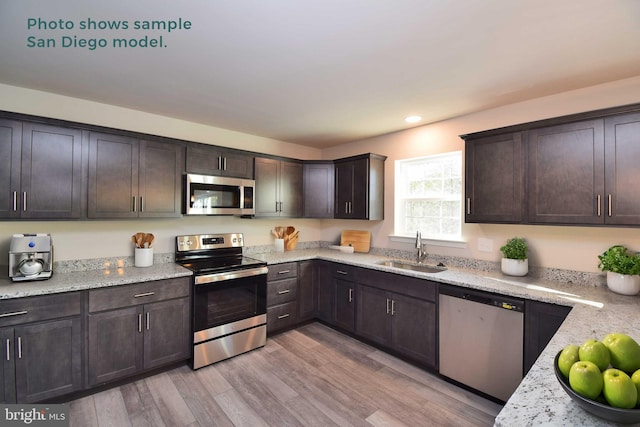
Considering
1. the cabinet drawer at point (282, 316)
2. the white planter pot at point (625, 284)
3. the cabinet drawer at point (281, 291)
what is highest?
the white planter pot at point (625, 284)

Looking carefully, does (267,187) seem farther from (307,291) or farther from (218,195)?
(307,291)

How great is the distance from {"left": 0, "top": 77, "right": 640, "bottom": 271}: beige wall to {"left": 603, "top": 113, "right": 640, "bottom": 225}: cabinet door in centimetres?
33

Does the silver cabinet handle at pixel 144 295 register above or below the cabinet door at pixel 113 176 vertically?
below

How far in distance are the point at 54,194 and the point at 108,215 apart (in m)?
0.40

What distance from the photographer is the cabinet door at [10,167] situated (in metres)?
2.19

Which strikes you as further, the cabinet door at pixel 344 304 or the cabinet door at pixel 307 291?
the cabinet door at pixel 307 291

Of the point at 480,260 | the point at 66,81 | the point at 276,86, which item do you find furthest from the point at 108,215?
the point at 480,260

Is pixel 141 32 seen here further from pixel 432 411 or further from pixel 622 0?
pixel 432 411

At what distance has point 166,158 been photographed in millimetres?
2947

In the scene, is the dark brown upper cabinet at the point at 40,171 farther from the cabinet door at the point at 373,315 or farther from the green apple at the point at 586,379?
the green apple at the point at 586,379

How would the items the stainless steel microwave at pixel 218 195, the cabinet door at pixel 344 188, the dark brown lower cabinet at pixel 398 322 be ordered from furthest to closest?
the cabinet door at pixel 344 188
the stainless steel microwave at pixel 218 195
the dark brown lower cabinet at pixel 398 322

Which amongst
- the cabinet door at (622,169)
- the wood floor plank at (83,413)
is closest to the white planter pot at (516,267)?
the cabinet door at (622,169)

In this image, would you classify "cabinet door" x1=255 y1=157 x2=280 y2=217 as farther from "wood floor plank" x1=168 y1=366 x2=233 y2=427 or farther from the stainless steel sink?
"wood floor plank" x1=168 y1=366 x2=233 y2=427

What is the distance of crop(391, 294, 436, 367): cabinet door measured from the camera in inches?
106
